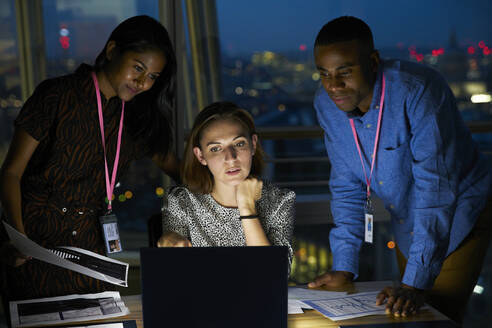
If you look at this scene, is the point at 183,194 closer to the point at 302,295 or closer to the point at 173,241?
the point at 173,241

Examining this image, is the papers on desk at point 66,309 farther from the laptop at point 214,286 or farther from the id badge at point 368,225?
the id badge at point 368,225

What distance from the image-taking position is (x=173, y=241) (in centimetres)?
183

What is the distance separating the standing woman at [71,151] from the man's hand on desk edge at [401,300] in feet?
3.31

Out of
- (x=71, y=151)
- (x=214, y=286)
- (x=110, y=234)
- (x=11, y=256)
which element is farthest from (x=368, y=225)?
(x=11, y=256)

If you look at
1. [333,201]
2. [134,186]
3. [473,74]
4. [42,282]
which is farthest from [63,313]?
[473,74]

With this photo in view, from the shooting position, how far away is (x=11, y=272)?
6.08 ft

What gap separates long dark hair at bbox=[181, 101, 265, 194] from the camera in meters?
2.04

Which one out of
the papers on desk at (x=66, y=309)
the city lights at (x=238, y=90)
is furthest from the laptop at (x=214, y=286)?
the city lights at (x=238, y=90)

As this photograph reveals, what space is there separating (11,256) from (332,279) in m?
1.07

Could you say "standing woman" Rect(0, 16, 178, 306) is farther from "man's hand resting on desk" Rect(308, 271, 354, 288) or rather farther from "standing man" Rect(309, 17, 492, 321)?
"man's hand resting on desk" Rect(308, 271, 354, 288)

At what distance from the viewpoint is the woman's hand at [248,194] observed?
6.41 feet

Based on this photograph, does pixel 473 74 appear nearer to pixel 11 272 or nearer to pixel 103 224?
pixel 103 224

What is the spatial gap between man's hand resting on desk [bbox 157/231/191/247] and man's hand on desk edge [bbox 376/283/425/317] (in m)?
0.67

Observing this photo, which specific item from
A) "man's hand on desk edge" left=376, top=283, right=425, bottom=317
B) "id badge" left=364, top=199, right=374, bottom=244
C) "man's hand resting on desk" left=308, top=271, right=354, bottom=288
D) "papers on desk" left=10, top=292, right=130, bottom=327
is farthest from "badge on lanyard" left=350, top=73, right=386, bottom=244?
"papers on desk" left=10, top=292, right=130, bottom=327
